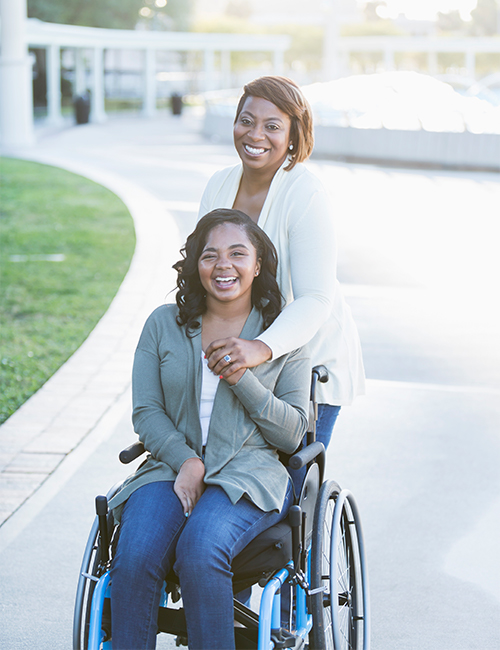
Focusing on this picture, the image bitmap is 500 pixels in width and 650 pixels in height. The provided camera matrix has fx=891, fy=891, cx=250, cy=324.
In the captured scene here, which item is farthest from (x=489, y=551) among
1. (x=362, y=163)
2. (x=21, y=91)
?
(x=21, y=91)

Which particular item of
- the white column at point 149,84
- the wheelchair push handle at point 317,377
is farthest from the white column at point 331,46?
the wheelchair push handle at point 317,377

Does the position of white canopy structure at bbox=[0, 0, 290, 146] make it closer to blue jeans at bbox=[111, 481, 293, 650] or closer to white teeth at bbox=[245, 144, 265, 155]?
white teeth at bbox=[245, 144, 265, 155]

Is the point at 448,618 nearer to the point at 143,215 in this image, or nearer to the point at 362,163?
the point at 143,215

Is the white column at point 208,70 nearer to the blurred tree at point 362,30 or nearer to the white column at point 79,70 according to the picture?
the white column at point 79,70

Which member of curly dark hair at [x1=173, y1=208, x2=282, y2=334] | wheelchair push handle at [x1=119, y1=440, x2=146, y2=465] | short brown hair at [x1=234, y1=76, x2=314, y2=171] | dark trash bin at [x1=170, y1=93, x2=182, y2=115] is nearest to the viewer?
wheelchair push handle at [x1=119, y1=440, x2=146, y2=465]

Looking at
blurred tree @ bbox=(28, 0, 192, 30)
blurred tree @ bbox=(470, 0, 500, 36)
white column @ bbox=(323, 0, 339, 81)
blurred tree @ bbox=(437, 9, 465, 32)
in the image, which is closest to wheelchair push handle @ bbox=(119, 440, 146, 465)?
white column @ bbox=(323, 0, 339, 81)

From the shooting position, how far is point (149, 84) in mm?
41469

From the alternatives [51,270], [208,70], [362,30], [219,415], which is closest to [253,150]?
[219,415]

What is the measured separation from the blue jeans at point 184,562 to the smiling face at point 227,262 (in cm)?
63

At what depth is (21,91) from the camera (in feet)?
83.6

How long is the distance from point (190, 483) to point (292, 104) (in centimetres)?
129

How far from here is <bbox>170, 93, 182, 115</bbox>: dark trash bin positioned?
40.7 meters

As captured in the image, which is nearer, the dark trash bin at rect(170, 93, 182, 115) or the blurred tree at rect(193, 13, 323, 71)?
the dark trash bin at rect(170, 93, 182, 115)

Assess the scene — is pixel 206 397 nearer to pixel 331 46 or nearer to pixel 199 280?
pixel 199 280
